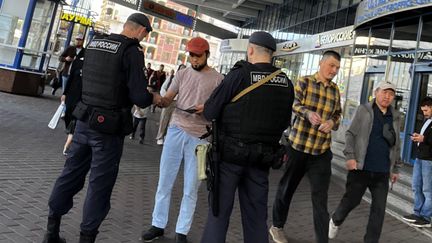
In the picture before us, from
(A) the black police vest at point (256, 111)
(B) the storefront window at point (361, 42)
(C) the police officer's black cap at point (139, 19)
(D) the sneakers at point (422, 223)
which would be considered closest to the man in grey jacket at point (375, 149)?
(A) the black police vest at point (256, 111)

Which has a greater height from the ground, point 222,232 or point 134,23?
point 134,23

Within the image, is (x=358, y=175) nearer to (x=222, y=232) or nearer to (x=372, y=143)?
(x=372, y=143)

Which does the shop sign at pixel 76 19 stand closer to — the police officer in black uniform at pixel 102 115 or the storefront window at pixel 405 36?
the storefront window at pixel 405 36

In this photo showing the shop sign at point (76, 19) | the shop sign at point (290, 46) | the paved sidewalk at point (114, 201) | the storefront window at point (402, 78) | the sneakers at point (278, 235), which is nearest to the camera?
the paved sidewalk at point (114, 201)

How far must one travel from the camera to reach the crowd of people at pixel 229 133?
129 inches

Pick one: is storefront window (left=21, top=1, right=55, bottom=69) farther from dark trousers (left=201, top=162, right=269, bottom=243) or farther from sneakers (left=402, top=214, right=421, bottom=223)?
dark trousers (left=201, top=162, right=269, bottom=243)

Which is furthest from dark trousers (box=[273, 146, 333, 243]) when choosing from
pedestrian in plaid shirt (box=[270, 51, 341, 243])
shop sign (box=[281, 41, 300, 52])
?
shop sign (box=[281, 41, 300, 52])

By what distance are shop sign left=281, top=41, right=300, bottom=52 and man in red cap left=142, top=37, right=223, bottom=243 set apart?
18394 mm

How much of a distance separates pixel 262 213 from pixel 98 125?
4.68 feet

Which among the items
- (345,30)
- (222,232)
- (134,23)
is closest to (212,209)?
→ (222,232)

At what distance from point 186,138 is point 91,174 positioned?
3.49 feet

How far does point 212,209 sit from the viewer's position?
10.8 feet

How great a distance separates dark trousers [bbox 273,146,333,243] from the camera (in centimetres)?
442

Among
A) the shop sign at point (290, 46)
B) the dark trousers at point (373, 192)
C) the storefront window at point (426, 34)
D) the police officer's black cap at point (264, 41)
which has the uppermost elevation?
the shop sign at point (290, 46)
